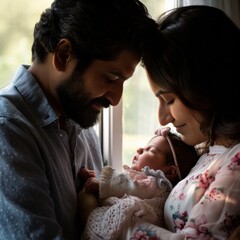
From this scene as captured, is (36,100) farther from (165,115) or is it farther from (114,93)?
(165,115)

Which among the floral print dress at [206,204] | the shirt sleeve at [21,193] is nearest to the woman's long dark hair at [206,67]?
the floral print dress at [206,204]

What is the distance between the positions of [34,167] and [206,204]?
1.57 ft

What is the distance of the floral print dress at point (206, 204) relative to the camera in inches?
39.2

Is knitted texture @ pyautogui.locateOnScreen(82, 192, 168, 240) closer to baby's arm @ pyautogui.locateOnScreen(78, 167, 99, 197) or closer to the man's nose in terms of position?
baby's arm @ pyautogui.locateOnScreen(78, 167, 99, 197)

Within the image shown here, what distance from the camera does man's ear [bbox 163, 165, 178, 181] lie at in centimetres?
143

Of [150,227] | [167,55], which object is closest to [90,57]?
[167,55]

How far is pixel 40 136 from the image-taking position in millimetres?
1128

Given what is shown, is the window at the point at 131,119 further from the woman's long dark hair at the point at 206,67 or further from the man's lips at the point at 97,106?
the woman's long dark hair at the point at 206,67

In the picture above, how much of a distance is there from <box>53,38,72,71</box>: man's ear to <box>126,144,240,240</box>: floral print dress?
0.55m

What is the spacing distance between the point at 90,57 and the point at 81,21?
0.11 metres

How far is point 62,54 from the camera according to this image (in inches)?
46.9

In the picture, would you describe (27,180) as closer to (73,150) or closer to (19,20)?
(73,150)

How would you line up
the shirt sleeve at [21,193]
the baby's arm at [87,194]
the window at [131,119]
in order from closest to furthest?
1. the shirt sleeve at [21,193]
2. the baby's arm at [87,194]
3. the window at [131,119]

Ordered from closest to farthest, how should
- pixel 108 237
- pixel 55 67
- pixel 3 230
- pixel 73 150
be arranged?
pixel 3 230 < pixel 108 237 < pixel 55 67 < pixel 73 150
